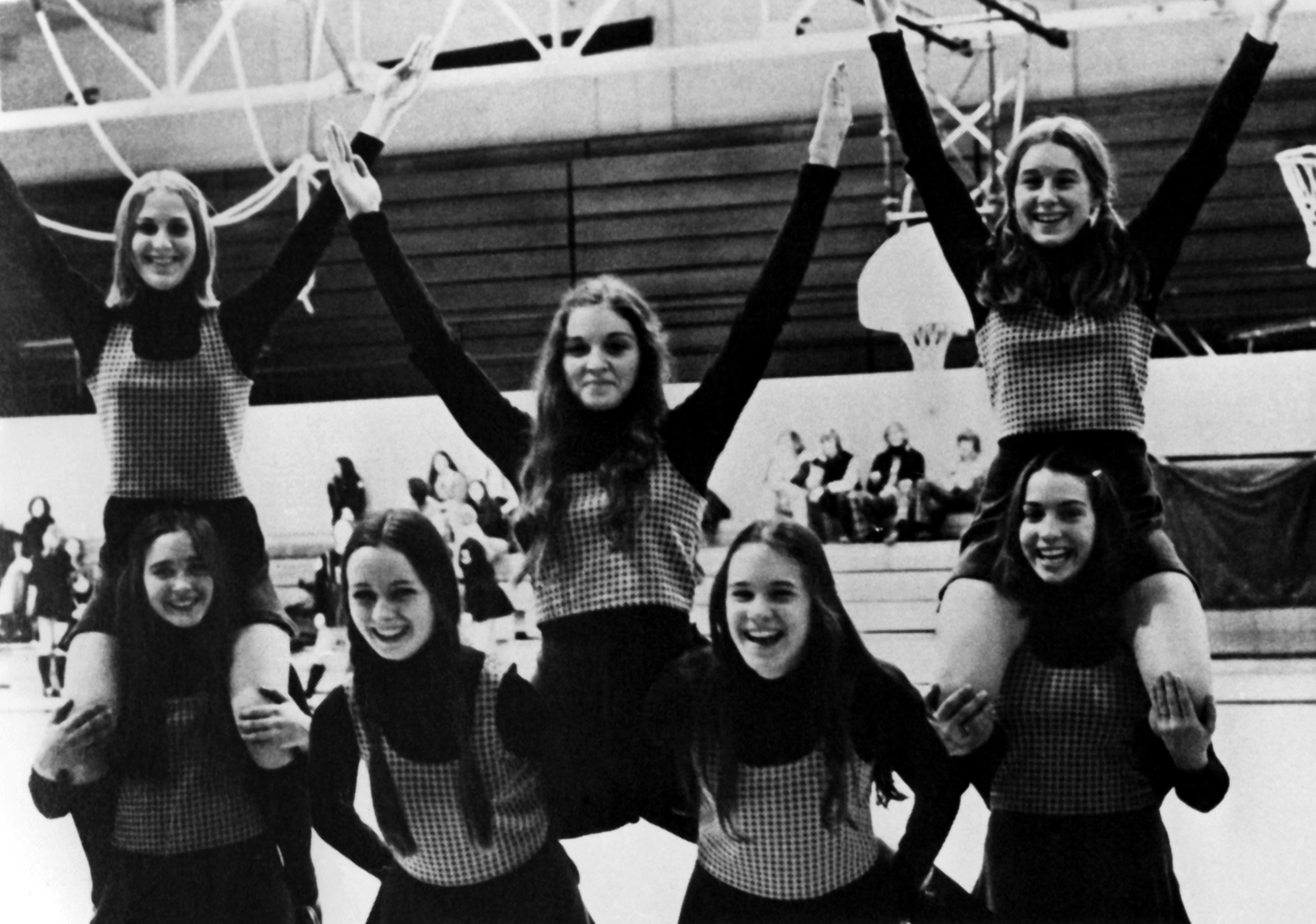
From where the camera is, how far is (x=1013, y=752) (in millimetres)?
3877

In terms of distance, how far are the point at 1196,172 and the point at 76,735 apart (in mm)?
3537

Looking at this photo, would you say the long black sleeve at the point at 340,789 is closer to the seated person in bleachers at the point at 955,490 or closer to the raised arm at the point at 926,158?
the seated person in bleachers at the point at 955,490

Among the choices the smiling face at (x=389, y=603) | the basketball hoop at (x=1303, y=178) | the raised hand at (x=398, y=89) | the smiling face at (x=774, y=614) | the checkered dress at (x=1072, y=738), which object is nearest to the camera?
the checkered dress at (x=1072, y=738)

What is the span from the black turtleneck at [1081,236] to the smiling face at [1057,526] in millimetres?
448

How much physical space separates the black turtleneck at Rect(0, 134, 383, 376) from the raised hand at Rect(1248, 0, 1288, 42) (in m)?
2.42

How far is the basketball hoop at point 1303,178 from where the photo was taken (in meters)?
4.96

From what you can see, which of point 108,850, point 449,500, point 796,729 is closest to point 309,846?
point 108,850

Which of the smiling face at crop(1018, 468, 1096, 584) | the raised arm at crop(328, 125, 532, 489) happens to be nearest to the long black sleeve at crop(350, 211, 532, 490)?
the raised arm at crop(328, 125, 532, 489)

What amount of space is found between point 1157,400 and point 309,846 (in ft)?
9.69

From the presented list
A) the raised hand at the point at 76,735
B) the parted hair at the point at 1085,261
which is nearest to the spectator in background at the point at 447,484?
the raised hand at the point at 76,735

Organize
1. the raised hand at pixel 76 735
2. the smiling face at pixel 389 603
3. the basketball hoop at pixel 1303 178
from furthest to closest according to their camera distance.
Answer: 1. the basketball hoop at pixel 1303 178
2. the raised hand at pixel 76 735
3. the smiling face at pixel 389 603

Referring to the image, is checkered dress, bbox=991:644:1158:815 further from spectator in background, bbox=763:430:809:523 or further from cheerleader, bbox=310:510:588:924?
cheerleader, bbox=310:510:588:924

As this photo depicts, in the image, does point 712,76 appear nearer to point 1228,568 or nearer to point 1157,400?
point 1157,400

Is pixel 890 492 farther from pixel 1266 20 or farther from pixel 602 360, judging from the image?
pixel 1266 20
